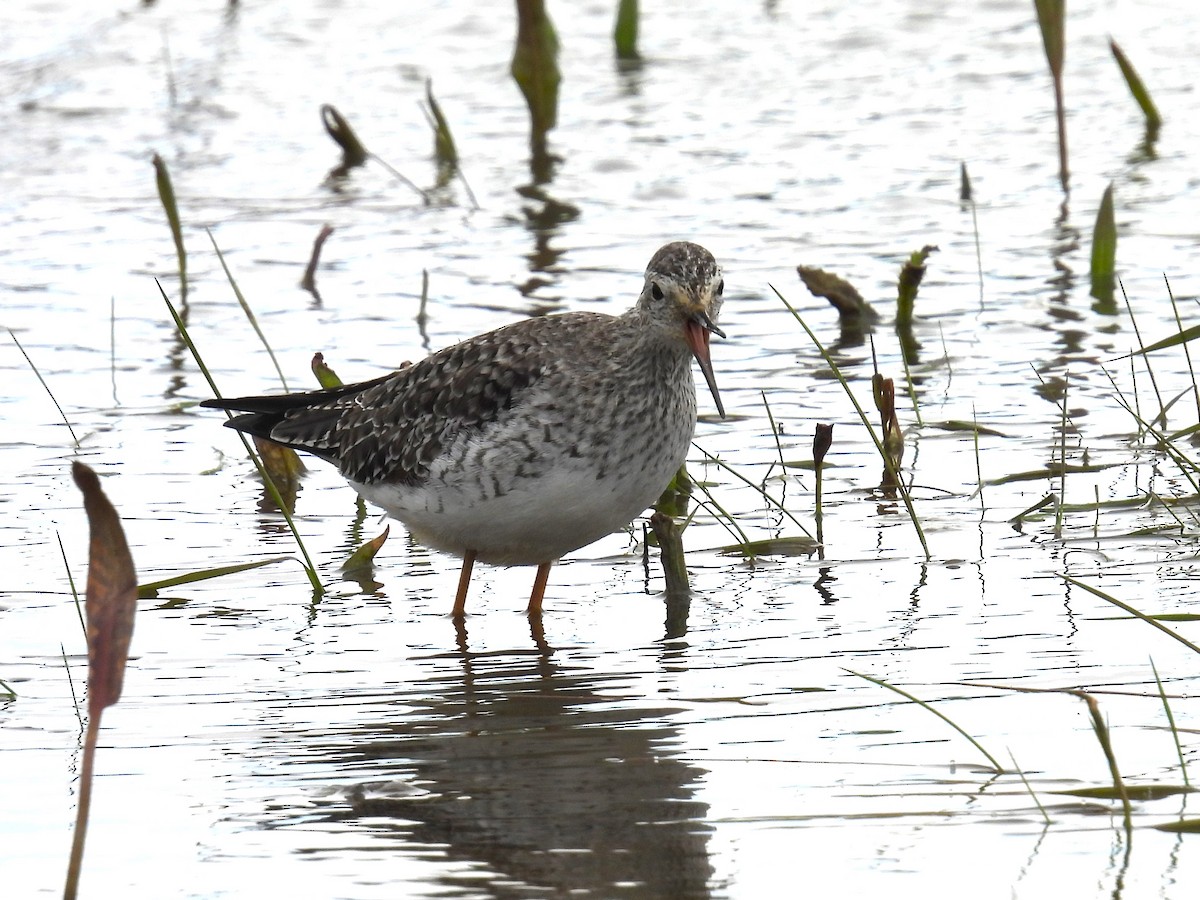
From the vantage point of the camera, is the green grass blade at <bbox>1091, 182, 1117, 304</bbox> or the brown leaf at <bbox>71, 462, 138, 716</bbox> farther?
the green grass blade at <bbox>1091, 182, 1117, 304</bbox>

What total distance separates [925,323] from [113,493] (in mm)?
4462

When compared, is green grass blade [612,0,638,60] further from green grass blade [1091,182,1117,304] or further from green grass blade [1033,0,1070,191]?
green grass blade [1091,182,1117,304]

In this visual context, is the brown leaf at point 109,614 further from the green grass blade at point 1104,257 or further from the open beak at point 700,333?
the green grass blade at point 1104,257

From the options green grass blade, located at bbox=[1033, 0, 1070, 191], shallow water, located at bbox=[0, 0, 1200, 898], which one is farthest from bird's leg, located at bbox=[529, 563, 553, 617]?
green grass blade, located at bbox=[1033, 0, 1070, 191]

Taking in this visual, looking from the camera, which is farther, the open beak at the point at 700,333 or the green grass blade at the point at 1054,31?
the green grass blade at the point at 1054,31

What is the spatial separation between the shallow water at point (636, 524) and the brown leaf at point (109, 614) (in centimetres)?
108

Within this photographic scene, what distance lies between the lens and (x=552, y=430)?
6.40 metres

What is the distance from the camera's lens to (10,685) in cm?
584

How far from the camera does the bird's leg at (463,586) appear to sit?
6.66m

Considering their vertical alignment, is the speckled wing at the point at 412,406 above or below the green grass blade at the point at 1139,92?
below

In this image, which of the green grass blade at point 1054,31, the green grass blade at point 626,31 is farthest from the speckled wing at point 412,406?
the green grass blade at point 626,31

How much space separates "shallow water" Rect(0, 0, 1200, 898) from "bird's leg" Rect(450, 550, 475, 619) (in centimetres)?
6

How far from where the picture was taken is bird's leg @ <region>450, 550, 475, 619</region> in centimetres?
666

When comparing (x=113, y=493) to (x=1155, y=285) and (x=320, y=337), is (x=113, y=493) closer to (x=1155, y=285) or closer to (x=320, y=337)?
(x=320, y=337)
